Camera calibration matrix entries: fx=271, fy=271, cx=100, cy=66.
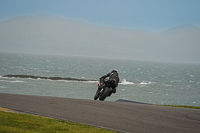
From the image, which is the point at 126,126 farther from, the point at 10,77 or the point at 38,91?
the point at 10,77

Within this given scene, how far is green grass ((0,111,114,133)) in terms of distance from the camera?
819cm

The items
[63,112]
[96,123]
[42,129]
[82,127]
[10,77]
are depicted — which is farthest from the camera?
[10,77]

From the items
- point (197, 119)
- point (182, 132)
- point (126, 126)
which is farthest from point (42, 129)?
point (197, 119)

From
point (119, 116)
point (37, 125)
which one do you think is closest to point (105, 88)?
point (119, 116)

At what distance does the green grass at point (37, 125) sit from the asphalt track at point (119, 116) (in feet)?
2.50

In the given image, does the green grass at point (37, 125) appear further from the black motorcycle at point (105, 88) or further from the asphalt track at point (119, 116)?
the black motorcycle at point (105, 88)

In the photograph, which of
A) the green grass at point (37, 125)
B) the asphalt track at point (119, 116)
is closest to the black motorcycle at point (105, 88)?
the asphalt track at point (119, 116)

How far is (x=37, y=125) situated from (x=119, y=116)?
12.4 feet

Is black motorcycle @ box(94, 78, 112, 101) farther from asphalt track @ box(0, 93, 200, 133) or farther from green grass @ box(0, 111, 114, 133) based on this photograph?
green grass @ box(0, 111, 114, 133)

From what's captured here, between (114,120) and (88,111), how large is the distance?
176 centimetres

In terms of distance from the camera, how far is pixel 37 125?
884 centimetres

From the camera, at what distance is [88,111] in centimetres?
1192

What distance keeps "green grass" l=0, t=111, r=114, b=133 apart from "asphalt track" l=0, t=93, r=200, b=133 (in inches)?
30.0

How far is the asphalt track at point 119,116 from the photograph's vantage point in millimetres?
9812
